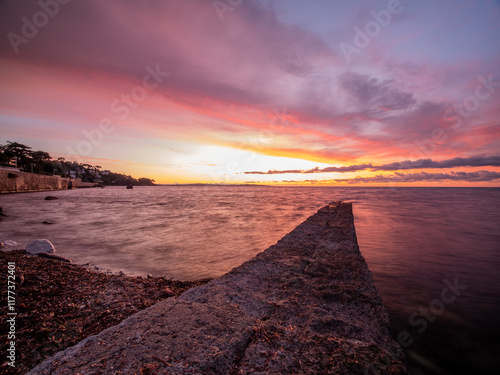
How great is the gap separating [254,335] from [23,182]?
2003 inches

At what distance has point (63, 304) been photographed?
2982 millimetres

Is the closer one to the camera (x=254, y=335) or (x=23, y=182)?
(x=254, y=335)

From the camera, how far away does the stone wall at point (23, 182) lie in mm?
31072

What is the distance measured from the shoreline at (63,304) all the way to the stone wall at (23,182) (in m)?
41.1

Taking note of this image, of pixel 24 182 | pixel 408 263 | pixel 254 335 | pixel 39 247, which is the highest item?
pixel 24 182

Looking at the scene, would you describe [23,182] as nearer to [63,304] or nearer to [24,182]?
[24,182]

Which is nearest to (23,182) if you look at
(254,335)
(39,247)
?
(39,247)

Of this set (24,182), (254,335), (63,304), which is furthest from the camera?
(24,182)

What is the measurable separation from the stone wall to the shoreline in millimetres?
41105

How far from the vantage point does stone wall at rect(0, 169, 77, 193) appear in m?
31.1

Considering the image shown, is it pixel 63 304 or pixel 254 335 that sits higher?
pixel 254 335

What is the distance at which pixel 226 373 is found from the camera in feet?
4.87

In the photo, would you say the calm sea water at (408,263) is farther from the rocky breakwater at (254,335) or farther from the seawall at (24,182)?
the seawall at (24,182)

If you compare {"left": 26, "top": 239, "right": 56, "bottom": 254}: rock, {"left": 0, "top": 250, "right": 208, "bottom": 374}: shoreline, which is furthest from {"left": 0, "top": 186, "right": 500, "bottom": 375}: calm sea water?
{"left": 0, "top": 250, "right": 208, "bottom": 374}: shoreline
